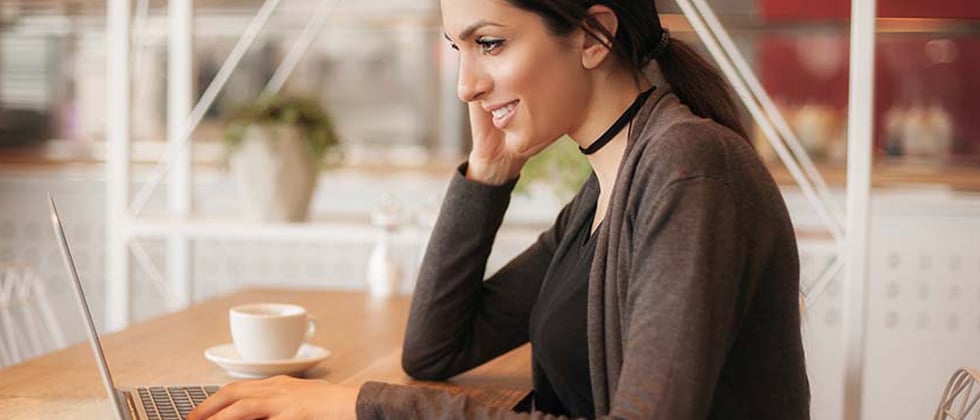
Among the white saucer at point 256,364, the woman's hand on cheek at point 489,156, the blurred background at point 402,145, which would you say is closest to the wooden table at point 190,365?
the white saucer at point 256,364

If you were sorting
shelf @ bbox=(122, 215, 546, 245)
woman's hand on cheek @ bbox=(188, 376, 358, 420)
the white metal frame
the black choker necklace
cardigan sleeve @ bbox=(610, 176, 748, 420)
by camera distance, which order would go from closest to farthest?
cardigan sleeve @ bbox=(610, 176, 748, 420) → woman's hand on cheek @ bbox=(188, 376, 358, 420) → the black choker necklace → the white metal frame → shelf @ bbox=(122, 215, 546, 245)

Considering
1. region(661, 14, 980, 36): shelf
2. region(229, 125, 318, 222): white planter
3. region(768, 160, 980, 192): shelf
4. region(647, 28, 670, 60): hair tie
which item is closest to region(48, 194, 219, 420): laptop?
region(647, 28, 670, 60): hair tie

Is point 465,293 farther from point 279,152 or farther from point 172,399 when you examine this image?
point 279,152

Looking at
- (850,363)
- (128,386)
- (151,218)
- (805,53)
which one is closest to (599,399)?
(128,386)

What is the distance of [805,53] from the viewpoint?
5047mm

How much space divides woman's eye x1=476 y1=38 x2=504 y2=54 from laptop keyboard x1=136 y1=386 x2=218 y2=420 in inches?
19.3

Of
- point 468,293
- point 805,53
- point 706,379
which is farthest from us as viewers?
point 805,53

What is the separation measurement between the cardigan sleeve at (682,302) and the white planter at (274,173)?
1.58m

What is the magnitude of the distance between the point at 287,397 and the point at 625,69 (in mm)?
533

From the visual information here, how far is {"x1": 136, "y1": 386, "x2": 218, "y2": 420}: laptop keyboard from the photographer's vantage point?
1331 mm

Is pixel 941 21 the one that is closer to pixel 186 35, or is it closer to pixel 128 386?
pixel 186 35

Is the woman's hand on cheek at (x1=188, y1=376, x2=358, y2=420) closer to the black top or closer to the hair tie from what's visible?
the black top

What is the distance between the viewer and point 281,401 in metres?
1.24

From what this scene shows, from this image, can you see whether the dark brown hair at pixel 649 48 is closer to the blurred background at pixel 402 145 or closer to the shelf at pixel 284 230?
the shelf at pixel 284 230
